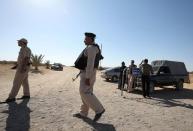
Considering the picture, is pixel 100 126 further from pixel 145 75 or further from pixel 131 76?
pixel 131 76

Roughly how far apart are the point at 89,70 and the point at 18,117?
6.59 ft

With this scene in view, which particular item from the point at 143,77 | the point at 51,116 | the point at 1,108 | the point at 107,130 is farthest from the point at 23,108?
the point at 143,77

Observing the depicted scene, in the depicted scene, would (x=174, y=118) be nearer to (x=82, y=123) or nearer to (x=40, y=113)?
(x=82, y=123)

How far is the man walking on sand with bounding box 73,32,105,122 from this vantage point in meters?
6.55

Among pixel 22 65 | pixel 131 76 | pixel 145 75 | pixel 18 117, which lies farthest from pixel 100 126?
pixel 131 76

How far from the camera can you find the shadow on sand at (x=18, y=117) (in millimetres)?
5856

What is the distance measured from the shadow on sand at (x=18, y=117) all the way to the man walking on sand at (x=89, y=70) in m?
1.42

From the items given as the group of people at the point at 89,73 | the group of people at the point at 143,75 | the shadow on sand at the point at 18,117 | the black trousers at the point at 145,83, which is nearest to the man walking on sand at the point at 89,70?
the group of people at the point at 89,73

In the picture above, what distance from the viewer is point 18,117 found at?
685cm

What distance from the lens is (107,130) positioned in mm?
6012

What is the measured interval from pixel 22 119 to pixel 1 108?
157 cm

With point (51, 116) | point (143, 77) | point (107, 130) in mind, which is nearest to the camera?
point (107, 130)

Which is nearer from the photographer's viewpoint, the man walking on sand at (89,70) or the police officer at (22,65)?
the man walking on sand at (89,70)

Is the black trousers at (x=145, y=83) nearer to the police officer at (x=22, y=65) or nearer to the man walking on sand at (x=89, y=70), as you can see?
the police officer at (x=22, y=65)
